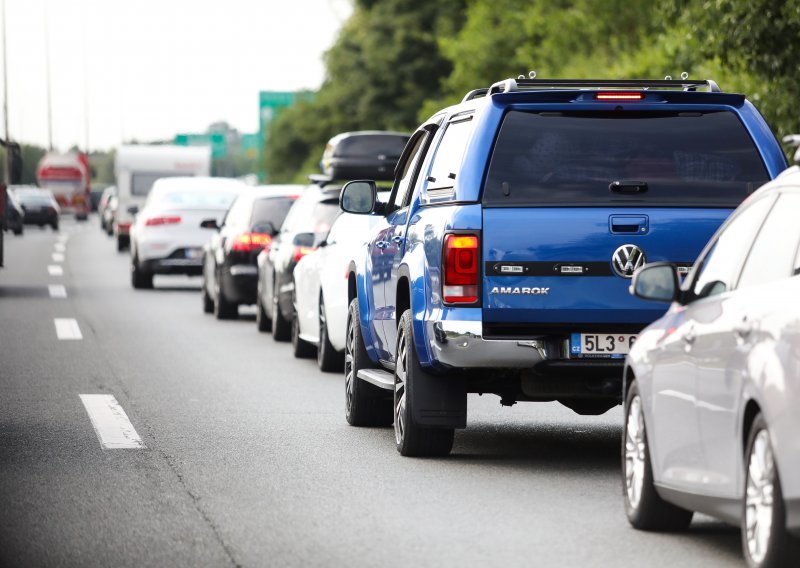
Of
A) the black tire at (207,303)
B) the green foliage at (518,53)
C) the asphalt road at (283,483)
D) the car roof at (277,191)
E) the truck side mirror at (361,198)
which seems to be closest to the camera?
the asphalt road at (283,483)

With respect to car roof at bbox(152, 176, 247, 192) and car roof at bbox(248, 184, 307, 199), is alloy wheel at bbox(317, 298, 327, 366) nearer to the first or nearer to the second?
car roof at bbox(248, 184, 307, 199)

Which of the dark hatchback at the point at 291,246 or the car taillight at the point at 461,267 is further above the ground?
the car taillight at the point at 461,267

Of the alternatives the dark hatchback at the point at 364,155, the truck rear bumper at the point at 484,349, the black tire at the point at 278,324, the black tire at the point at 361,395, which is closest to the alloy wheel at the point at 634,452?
the truck rear bumper at the point at 484,349

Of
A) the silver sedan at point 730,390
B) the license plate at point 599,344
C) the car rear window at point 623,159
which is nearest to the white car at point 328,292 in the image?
the car rear window at point 623,159

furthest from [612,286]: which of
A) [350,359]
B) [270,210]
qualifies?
[270,210]

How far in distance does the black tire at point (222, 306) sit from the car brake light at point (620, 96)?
13312 millimetres

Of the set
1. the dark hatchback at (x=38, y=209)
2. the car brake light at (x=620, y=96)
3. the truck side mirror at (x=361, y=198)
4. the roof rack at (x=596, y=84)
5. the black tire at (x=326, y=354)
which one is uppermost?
the roof rack at (x=596, y=84)

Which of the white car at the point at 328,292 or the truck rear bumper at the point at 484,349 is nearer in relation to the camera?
the truck rear bumper at the point at 484,349

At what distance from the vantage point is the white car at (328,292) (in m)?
14.8

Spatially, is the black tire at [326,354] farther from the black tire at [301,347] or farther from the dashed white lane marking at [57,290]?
→ the dashed white lane marking at [57,290]

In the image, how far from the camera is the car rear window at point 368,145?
2559 cm

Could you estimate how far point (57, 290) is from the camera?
29.2 m

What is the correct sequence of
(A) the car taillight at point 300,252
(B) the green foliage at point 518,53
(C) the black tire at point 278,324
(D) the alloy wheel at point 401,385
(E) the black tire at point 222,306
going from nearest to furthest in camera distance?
(D) the alloy wheel at point 401,385, (A) the car taillight at point 300,252, (C) the black tire at point 278,324, (B) the green foliage at point 518,53, (E) the black tire at point 222,306

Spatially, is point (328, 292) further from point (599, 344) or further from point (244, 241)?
point (244, 241)
